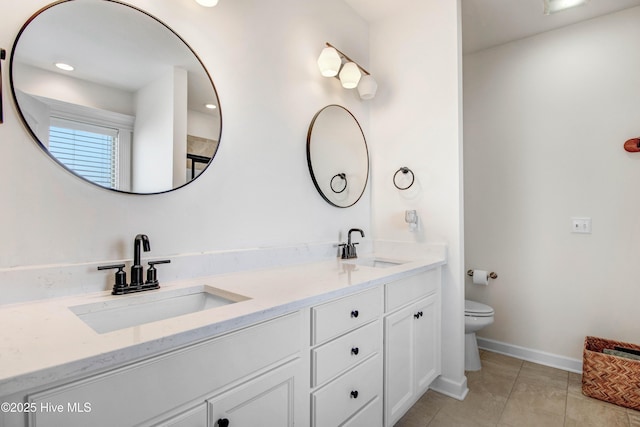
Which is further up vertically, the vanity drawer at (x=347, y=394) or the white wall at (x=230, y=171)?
the white wall at (x=230, y=171)

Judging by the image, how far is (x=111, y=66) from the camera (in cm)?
114

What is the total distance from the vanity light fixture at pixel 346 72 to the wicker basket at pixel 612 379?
224 cm

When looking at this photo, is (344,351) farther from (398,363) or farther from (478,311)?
(478,311)

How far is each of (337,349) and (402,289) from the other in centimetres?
57

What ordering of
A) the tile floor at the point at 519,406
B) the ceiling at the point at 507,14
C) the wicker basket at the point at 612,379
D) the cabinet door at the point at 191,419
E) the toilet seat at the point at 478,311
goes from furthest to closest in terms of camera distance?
the toilet seat at the point at 478,311 → the ceiling at the point at 507,14 → the wicker basket at the point at 612,379 → the tile floor at the point at 519,406 → the cabinet door at the point at 191,419

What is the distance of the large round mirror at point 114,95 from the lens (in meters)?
1.00

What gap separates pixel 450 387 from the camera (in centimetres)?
198

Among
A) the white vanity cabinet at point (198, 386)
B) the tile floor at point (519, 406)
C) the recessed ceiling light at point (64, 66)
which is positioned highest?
the recessed ceiling light at point (64, 66)

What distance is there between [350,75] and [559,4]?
1.45m

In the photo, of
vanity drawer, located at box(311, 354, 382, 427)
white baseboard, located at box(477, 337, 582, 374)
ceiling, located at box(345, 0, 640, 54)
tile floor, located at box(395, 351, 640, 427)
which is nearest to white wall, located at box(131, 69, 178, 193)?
vanity drawer, located at box(311, 354, 382, 427)

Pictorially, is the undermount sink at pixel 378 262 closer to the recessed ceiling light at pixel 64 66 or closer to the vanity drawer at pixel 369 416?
the vanity drawer at pixel 369 416

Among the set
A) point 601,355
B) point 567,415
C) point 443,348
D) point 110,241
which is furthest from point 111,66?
point 601,355

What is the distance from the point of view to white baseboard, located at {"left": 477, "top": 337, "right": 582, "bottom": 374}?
230cm

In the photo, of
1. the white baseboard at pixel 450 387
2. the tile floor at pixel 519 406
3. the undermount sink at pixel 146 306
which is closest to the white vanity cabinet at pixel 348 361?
the undermount sink at pixel 146 306
